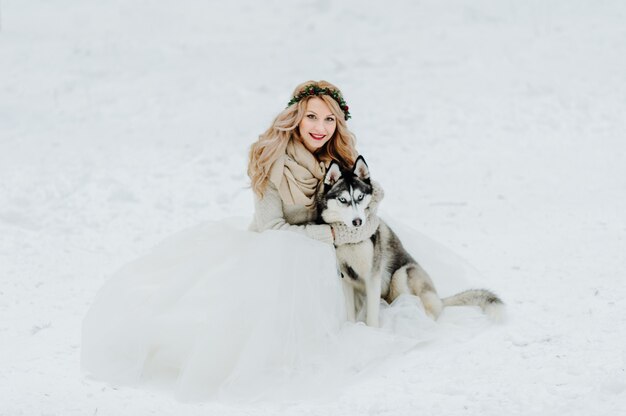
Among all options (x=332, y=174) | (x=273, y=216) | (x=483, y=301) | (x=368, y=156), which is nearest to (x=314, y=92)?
(x=332, y=174)

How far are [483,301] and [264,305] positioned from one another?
6.33 ft

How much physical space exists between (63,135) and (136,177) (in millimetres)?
2252

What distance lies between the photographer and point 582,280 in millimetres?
6027

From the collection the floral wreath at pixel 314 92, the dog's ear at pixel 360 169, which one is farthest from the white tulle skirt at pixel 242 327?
the floral wreath at pixel 314 92

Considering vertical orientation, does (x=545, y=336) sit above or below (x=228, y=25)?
below

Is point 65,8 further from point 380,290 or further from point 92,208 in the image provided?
point 380,290

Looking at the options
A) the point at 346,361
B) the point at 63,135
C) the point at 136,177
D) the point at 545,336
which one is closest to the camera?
the point at 346,361

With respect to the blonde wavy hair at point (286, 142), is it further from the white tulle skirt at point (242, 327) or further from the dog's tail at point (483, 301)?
the dog's tail at point (483, 301)

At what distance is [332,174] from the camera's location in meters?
4.77

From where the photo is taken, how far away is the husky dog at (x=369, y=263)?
4.74 m

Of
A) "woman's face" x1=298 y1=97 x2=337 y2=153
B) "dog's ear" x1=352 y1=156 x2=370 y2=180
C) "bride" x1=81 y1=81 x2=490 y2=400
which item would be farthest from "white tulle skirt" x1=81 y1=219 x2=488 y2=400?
"woman's face" x1=298 y1=97 x2=337 y2=153

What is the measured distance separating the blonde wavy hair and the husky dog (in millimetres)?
449

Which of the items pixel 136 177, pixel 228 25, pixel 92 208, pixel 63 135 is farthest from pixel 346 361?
pixel 228 25

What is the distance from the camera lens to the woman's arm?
4.86m
